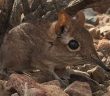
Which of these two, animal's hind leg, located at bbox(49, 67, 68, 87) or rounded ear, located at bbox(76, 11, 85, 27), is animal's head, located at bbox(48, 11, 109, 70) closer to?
rounded ear, located at bbox(76, 11, 85, 27)

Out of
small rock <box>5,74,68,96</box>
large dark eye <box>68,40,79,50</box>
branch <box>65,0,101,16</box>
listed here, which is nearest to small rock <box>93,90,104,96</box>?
large dark eye <box>68,40,79,50</box>

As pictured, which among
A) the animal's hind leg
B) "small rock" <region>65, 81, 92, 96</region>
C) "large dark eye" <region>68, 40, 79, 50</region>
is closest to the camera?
"small rock" <region>65, 81, 92, 96</region>

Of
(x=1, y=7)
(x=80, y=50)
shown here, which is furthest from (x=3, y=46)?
A: (x=80, y=50)

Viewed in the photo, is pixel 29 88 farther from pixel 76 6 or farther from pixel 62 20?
pixel 76 6

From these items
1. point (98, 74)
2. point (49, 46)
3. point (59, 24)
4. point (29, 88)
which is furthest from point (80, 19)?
point (29, 88)

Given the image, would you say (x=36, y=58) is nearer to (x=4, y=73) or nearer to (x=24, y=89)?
(x=4, y=73)

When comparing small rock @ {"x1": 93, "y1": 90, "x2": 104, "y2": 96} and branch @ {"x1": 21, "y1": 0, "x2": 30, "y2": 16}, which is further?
branch @ {"x1": 21, "y1": 0, "x2": 30, "y2": 16}

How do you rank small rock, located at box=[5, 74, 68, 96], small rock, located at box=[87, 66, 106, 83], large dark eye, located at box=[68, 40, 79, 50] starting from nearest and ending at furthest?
small rock, located at box=[5, 74, 68, 96] < large dark eye, located at box=[68, 40, 79, 50] < small rock, located at box=[87, 66, 106, 83]

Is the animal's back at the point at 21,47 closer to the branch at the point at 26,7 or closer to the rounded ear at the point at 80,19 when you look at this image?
the rounded ear at the point at 80,19

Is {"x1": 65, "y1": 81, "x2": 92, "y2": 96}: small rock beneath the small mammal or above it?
beneath
